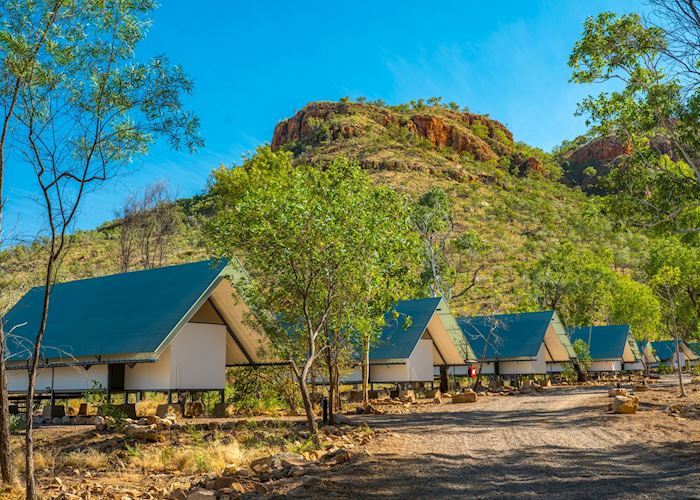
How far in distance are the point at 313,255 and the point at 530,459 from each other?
6010 mm

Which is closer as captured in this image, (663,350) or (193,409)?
(193,409)

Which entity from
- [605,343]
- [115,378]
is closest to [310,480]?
[115,378]

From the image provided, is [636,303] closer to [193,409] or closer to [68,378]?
[193,409]

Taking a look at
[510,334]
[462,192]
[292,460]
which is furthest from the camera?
[462,192]

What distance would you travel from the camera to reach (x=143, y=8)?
10.6m

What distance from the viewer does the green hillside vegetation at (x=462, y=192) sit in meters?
56.1

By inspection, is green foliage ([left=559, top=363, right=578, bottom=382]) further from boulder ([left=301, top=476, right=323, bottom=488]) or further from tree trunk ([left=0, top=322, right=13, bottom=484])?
tree trunk ([left=0, top=322, right=13, bottom=484])

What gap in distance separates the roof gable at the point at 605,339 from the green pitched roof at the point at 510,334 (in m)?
12.5

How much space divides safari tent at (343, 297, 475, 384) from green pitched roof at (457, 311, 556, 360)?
4.53 meters

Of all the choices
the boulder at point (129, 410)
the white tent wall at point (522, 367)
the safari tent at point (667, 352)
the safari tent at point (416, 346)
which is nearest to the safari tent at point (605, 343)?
the white tent wall at point (522, 367)

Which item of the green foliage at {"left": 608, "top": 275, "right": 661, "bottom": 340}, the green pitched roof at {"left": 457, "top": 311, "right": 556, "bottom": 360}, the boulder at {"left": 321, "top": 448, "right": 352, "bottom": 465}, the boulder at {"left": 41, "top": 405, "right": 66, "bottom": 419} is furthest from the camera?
the green foliage at {"left": 608, "top": 275, "right": 661, "bottom": 340}

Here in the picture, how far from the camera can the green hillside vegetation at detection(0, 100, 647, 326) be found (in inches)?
2210

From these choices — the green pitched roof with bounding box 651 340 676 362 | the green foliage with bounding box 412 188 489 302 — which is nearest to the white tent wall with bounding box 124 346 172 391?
the green foliage with bounding box 412 188 489 302

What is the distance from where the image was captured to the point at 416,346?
3059cm
